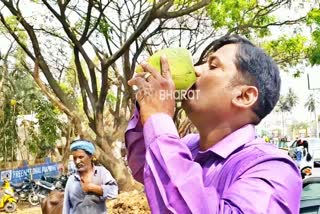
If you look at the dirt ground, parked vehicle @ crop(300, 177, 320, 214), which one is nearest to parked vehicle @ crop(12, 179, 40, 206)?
the dirt ground

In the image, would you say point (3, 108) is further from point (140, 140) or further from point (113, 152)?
point (140, 140)

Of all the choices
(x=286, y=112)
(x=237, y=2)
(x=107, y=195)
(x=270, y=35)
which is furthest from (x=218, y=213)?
(x=286, y=112)

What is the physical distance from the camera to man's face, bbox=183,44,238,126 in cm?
122

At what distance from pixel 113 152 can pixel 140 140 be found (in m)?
9.53

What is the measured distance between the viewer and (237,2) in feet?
43.7

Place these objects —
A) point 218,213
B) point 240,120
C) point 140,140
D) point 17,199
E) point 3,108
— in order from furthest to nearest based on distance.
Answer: point 3,108 < point 17,199 < point 140,140 < point 240,120 < point 218,213

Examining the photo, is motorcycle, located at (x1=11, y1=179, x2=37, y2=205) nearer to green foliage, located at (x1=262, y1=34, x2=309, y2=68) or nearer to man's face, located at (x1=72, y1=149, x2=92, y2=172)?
green foliage, located at (x1=262, y1=34, x2=309, y2=68)

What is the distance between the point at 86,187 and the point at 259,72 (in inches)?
105

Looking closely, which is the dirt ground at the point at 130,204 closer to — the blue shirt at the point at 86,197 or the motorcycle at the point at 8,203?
the blue shirt at the point at 86,197

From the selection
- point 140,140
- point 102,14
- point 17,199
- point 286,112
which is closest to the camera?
point 140,140

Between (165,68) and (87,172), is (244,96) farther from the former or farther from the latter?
(87,172)

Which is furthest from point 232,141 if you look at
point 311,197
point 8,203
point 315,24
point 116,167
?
point 8,203

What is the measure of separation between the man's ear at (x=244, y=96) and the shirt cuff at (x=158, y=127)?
0.16m

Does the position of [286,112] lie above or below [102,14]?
below
